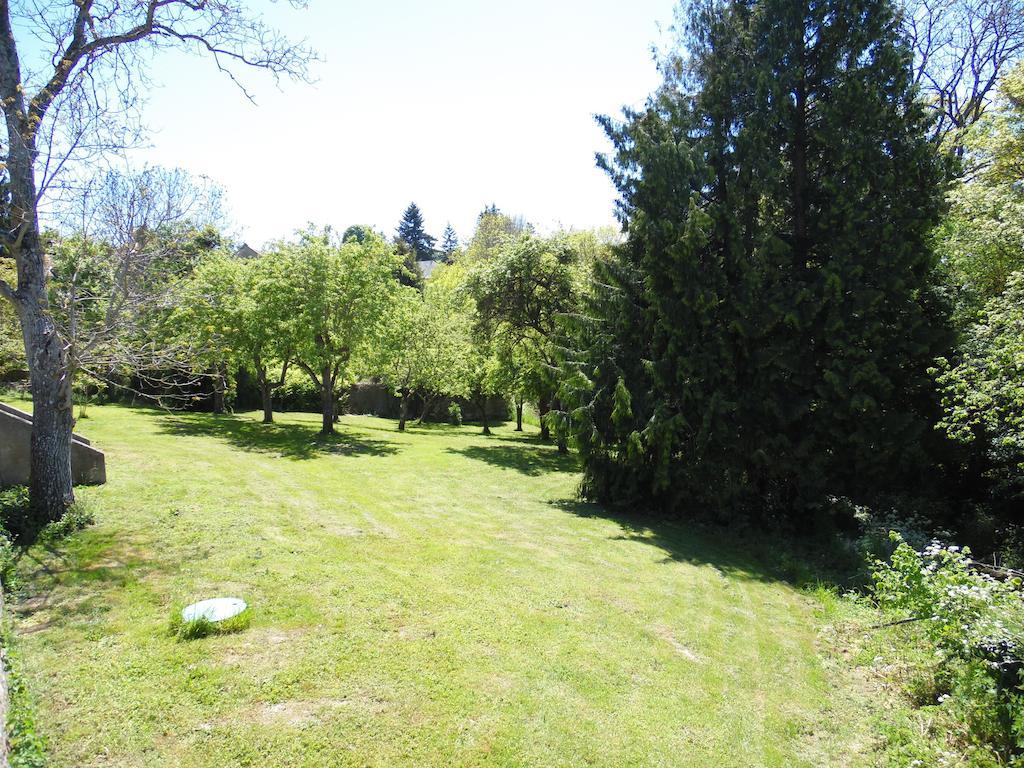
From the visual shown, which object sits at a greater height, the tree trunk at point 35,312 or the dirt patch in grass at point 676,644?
the tree trunk at point 35,312

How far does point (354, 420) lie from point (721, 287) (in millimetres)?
20363

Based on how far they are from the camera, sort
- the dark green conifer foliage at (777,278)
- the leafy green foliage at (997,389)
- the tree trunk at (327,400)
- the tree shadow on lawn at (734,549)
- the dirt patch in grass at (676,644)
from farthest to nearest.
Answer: the tree trunk at (327,400)
the dark green conifer foliage at (777,278)
the tree shadow on lawn at (734,549)
the leafy green foliage at (997,389)
the dirt patch in grass at (676,644)

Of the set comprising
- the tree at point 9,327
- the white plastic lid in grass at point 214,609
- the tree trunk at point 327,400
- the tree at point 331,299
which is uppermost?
the tree at point 331,299

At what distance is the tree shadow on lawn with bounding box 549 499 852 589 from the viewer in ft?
29.9

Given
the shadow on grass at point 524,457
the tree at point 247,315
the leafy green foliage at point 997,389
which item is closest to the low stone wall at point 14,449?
the tree at point 247,315

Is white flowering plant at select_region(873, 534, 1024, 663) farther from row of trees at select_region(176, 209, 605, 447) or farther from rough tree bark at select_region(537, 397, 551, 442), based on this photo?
rough tree bark at select_region(537, 397, 551, 442)

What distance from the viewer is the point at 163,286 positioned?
782 centimetres

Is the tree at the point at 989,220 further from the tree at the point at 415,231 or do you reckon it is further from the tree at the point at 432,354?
the tree at the point at 415,231

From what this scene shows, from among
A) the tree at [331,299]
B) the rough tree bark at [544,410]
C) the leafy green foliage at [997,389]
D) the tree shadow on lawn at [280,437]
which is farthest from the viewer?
the rough tree bark at [544,410]

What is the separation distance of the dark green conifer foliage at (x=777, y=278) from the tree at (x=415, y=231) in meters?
62.6

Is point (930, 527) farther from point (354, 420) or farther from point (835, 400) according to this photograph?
point (354, 420)

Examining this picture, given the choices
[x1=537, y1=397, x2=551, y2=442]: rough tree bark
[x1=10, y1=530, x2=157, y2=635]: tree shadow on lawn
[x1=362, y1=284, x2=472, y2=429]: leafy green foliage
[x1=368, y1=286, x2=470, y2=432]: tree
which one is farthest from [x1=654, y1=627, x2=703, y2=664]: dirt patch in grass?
[x1=368, y1=286, x2=470, y2=432]: tree

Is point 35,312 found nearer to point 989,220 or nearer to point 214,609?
point 214,609

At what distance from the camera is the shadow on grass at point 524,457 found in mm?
17312
